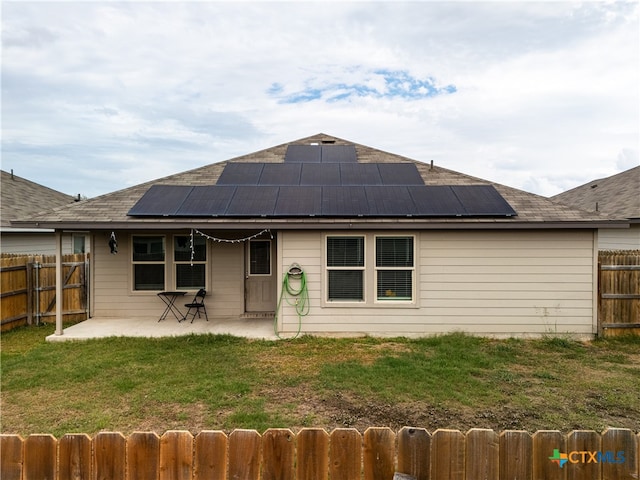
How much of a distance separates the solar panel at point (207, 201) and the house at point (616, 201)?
36.9 ft

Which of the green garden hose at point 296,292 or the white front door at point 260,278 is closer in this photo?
the green garden hose at point 296,292

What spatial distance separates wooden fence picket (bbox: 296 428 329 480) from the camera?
6.88ft

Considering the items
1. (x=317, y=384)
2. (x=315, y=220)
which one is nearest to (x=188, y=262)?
(x=315, y=220)

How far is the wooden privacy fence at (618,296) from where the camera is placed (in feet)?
26.2

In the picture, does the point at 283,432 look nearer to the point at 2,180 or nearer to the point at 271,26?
the point at 271,26

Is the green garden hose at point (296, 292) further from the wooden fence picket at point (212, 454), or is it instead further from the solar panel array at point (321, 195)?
the wooden fence picket at point (212, 454)

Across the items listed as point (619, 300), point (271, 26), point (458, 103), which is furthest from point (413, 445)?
point (458, 103)

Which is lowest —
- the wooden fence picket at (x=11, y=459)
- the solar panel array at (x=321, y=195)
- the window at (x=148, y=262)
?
the wooden fence picket at (x=11, y=459)

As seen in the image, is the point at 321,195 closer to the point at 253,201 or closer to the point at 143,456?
the point at 253,201

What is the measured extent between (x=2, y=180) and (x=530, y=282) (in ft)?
63.1

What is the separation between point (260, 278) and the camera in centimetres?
949

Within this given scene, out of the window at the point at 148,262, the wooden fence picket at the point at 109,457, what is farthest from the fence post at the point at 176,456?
the window at the point at 148,262

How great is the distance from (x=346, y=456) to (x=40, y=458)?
1729 mm

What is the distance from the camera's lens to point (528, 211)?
812 cm
